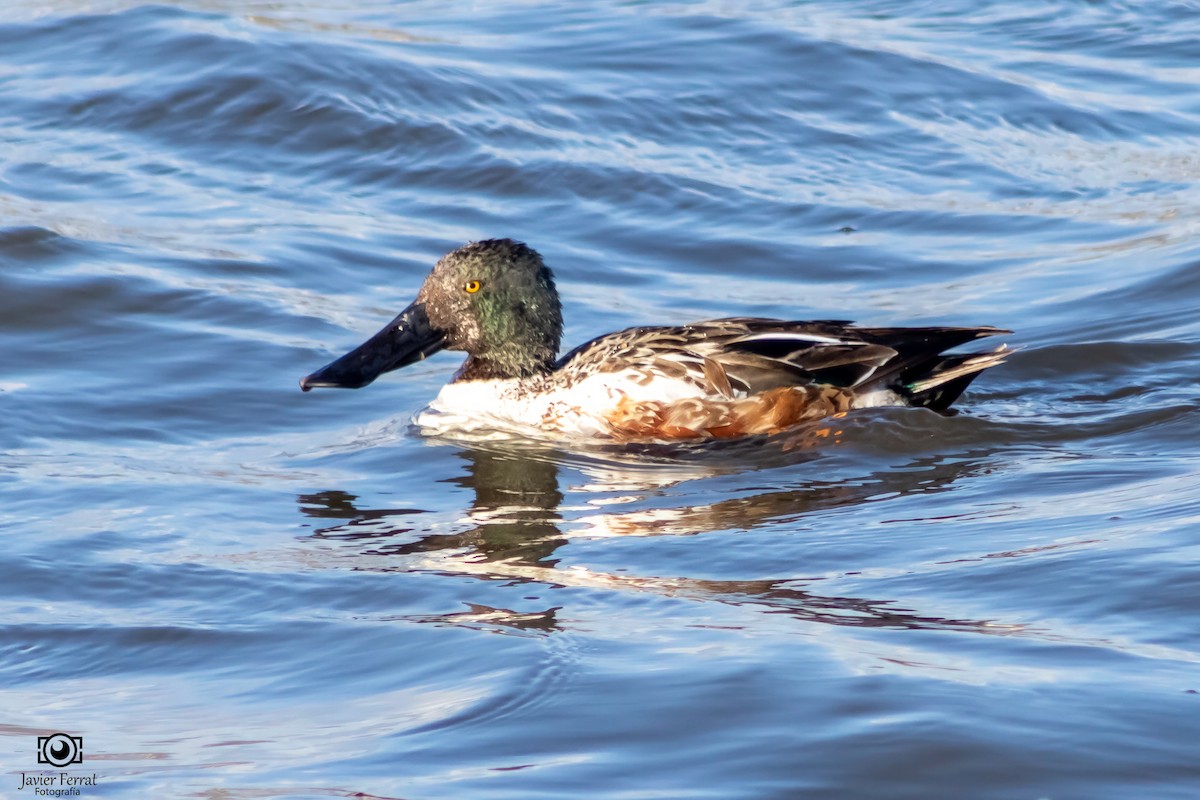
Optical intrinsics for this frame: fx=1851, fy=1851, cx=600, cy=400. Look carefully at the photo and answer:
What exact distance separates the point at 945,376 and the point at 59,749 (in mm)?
4622

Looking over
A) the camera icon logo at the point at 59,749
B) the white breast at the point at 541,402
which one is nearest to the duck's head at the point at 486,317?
the white breast at the point at 541,402

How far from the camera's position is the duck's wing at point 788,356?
7.88m

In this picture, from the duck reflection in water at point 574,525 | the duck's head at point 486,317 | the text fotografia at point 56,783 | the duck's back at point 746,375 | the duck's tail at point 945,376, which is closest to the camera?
the text fotografia at point 56,783

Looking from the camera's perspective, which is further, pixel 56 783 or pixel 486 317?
pixel 486 317

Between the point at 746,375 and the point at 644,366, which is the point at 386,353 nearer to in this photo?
the point at 644,366

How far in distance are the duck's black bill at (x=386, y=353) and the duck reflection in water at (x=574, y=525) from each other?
0.68 meters

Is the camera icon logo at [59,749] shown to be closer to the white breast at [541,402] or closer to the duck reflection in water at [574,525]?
the duck reflection in water at [574,525]

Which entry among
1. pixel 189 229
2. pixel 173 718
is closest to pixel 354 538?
pixel 173 718

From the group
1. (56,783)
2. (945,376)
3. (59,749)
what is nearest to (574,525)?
(945,376)

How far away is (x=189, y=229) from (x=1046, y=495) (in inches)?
244

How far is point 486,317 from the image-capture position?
8.58m

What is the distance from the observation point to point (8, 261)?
35.2ft

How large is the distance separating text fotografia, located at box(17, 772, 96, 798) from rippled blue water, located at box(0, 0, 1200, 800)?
4 centimetres

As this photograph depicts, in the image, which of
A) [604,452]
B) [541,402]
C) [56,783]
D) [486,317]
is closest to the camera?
[56,783]
